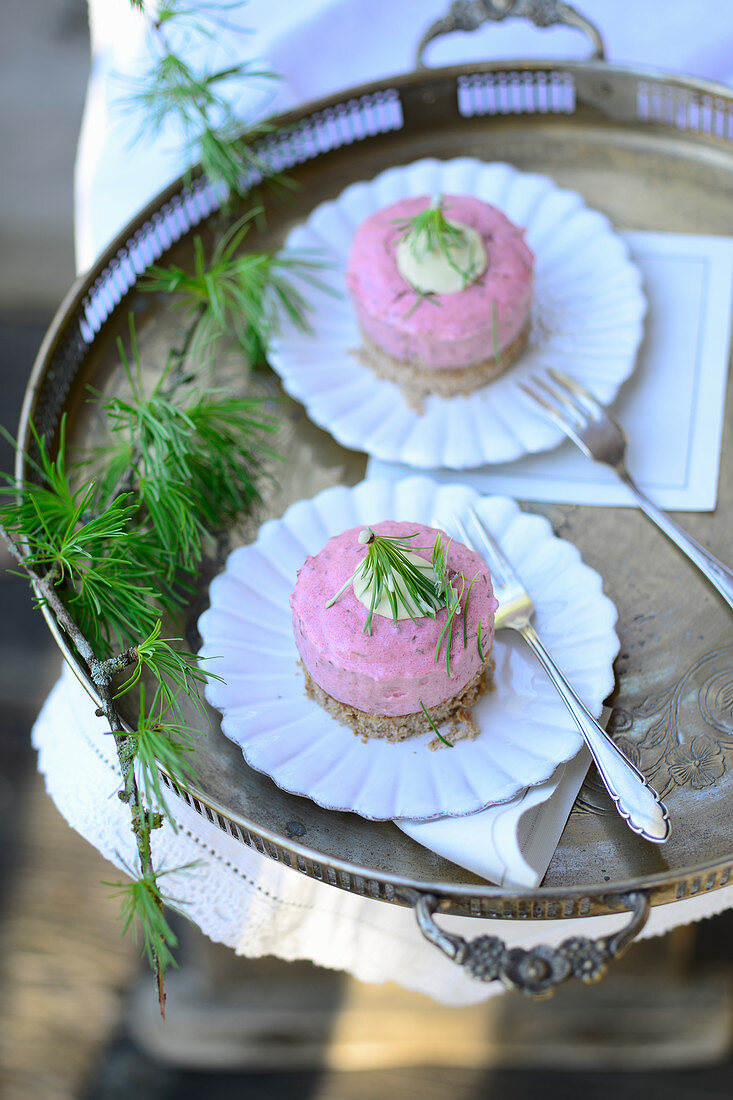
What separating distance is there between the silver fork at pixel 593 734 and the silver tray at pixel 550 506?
0.11 ft

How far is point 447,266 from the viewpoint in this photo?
2.88 feet

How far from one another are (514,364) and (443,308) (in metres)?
0.10

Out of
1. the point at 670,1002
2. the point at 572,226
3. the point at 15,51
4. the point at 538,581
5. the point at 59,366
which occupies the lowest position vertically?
the point at 670,1002

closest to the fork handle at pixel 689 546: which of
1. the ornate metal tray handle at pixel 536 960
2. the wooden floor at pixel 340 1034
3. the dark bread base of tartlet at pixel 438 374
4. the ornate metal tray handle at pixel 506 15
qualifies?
the dark bread base of tartlet at pixel 438 374

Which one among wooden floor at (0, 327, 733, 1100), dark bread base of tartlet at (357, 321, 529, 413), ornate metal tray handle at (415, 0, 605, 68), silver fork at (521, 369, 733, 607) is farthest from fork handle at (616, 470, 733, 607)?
wooden floor at (0, 327, 733, 1100)

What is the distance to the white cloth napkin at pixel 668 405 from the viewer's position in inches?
34.8

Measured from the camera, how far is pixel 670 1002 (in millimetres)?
1202

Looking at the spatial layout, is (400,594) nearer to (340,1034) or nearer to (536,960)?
(536,960)

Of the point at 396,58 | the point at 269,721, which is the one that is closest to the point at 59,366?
the point at 269,721

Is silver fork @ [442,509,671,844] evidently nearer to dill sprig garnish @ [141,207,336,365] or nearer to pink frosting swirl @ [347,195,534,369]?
pink frosting swirl @ [347,195,534,369]

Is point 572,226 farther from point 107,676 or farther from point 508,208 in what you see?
point 107,676

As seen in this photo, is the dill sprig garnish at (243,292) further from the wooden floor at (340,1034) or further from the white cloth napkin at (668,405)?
the wooden floor at (340,1034)

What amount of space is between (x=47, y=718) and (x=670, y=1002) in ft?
2.46

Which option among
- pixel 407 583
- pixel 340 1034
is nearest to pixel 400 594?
pixel 407 583
